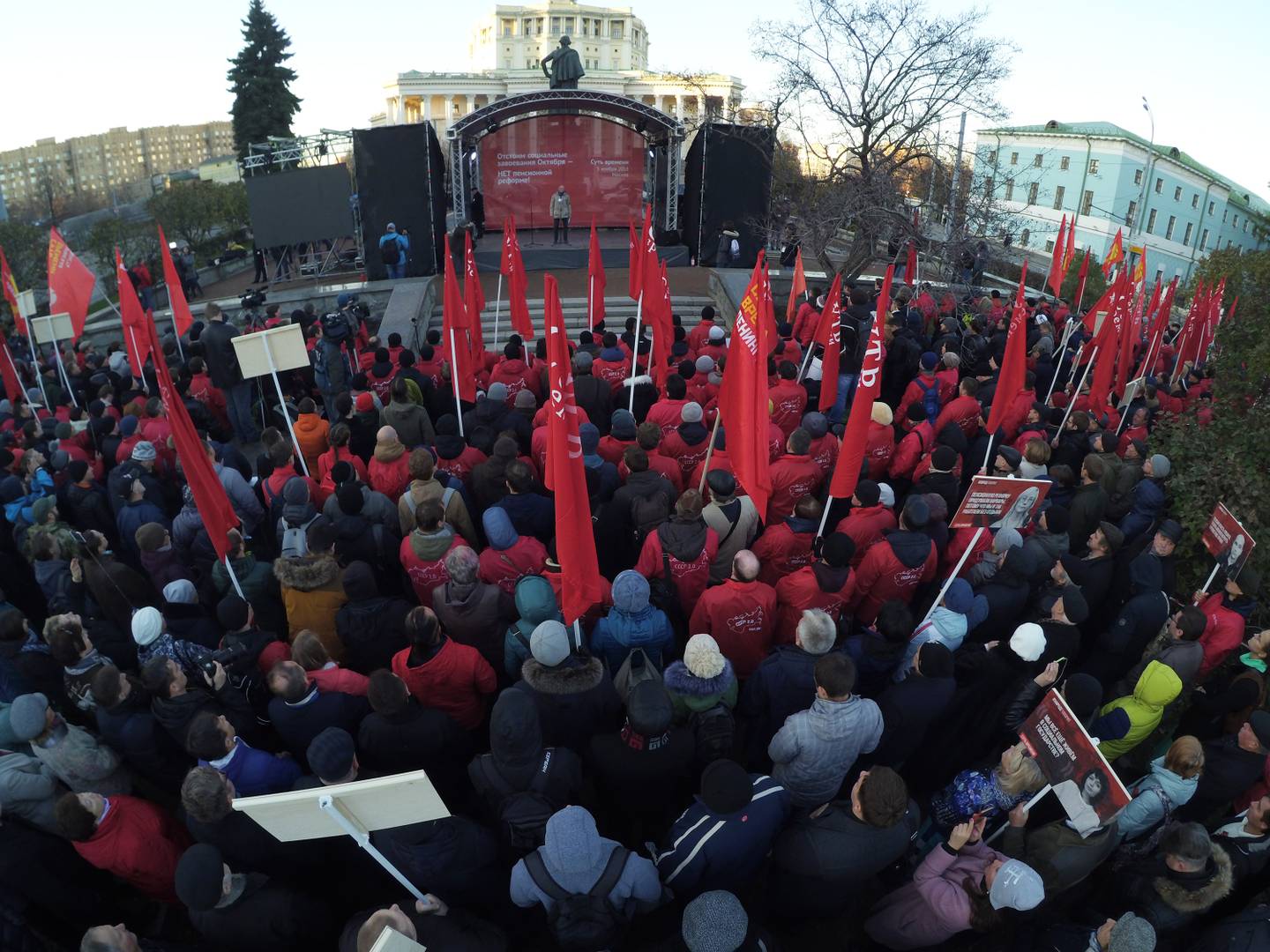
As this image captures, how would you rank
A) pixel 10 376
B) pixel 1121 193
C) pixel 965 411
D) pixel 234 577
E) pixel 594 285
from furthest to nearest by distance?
pixel 1121 193
pixel 594 285
pixel 10 376
pixel 965 411
pixel 234 577

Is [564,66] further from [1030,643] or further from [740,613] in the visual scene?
[1030,643]

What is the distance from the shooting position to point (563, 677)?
3.90 meters

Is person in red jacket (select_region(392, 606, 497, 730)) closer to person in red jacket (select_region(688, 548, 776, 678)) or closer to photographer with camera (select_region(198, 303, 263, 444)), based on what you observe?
person in red jacket (select_region(688, 548, 776, 678))

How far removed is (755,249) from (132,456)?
17445 millimetres

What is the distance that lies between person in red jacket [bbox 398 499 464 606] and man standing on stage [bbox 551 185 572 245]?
60.3 feet

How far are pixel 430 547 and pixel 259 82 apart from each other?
41.5 metres

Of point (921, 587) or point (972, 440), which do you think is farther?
point (972, 440)

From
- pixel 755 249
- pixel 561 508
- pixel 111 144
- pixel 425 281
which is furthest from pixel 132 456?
pixel 111 144

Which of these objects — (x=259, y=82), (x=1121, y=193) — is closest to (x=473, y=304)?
(x=259, y=82)

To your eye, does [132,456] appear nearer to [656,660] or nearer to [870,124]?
[656,660]

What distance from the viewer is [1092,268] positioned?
89.7ft

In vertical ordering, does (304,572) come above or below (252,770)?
above

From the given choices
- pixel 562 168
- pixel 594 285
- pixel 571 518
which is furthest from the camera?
pixel 562 168

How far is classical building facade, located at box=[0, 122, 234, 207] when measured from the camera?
93.4 meters
